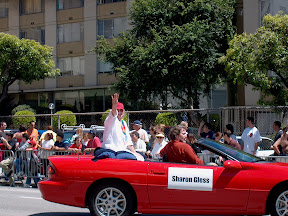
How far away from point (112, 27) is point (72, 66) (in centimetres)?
458

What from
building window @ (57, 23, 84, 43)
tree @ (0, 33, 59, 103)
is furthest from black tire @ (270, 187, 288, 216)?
building window @ (57, 23, 84, 43)

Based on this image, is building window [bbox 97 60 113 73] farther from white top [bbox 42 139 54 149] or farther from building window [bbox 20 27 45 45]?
white top [bbox 42 139 54 149]

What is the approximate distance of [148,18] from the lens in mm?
28297

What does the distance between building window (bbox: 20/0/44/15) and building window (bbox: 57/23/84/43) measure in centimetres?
246

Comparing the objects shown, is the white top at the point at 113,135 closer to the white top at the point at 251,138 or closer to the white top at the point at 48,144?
the white top at the point at 251,138

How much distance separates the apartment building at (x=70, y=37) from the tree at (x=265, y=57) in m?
17.1

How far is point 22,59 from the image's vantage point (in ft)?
105

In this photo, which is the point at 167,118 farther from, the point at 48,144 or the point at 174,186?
the point at 174,186

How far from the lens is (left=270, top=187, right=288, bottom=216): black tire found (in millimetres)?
7297

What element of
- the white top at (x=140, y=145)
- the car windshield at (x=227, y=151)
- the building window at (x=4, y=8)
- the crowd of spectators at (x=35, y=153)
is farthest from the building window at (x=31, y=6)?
the car windshield at (x=227, y=151)

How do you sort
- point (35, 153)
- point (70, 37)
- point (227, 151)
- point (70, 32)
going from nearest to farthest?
1. point (227, 151)
2. point (35, 153)
3. point (70, 32)
4. point (70, 37)

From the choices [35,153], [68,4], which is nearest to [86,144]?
[35,153]

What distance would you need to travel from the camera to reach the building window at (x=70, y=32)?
37.6m

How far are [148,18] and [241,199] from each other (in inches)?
863
